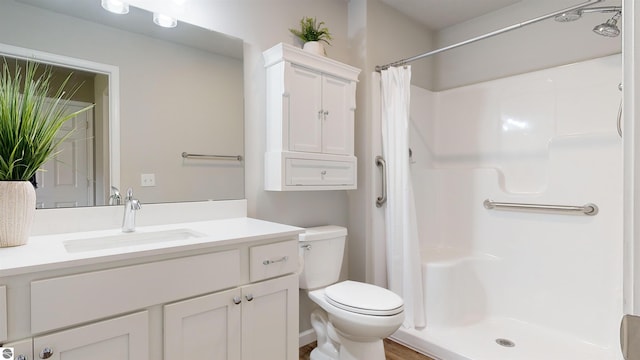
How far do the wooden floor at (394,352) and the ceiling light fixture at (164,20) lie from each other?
2020mm

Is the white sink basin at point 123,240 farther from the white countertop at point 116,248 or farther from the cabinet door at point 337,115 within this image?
the cabinet door at point 337,115

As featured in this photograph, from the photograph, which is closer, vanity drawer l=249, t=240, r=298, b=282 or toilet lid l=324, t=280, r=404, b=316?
vanity drawer l=249, t=240, r=298, b=282

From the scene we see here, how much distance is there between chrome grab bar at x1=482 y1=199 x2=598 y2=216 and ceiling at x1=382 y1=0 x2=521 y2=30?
1.51 meters

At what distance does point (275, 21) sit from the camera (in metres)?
2.03

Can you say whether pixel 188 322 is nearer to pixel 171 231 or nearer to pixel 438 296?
pixel 171 231

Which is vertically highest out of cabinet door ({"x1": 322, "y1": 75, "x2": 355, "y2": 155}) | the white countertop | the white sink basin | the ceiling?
the ceiling

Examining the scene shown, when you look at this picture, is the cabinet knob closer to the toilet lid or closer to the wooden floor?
the toilet lid

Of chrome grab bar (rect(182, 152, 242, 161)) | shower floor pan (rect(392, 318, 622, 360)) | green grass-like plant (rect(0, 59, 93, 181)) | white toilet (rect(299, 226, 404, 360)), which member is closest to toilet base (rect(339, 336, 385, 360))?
white toilet (rect(299, 226, 404, 360))

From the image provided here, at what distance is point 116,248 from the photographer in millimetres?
1094

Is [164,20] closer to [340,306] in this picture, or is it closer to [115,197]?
[115,197]

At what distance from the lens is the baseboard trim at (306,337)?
6.99 ft

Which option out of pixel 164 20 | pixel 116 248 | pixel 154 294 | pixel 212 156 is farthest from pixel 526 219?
pixel 164 20

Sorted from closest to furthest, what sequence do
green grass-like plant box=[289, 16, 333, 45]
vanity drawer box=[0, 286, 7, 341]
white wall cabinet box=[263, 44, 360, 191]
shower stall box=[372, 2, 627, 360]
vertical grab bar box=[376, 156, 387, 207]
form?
vanity drawer box=[0, 286, 7, 341] → white wall cabinet box=[263, 44, 360, 191] → shower stall box=[372, 2, 627, 360] → green grass-like plant box=[289, 16, 333, 45] → vertical grab bar box=[376, 156, 387, 207]

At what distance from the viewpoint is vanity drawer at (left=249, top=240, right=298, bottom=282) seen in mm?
1317
